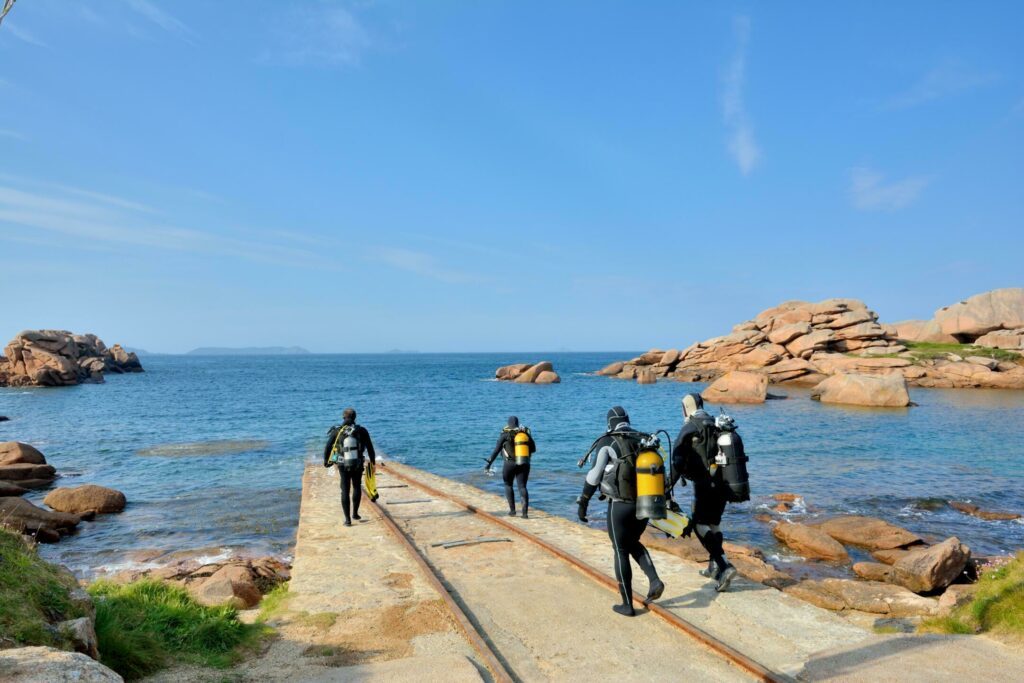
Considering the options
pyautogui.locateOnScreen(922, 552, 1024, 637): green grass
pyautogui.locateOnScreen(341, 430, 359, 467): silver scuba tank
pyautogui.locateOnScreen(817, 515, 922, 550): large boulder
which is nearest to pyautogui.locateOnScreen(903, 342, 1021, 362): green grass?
pyautogui.locateOnScreen(817, 515, 922, 550): large boulder

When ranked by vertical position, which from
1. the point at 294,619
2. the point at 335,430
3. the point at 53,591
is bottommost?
the point at 294,619

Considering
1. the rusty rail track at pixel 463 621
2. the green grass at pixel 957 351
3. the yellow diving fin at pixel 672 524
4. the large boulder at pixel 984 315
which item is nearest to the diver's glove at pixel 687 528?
the yellow diving fin at pixel 672 524

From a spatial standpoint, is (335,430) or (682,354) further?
(682,354)

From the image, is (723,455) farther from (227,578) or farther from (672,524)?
(227,578)

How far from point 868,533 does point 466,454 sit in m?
17.5

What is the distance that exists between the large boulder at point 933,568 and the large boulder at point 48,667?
12070 mm

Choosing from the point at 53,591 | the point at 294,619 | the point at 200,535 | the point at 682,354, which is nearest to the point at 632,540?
the point at 294,619

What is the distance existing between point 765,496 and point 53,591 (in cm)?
1868

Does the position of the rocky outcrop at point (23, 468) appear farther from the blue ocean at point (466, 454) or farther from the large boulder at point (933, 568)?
the large boulder at point (933, 568)

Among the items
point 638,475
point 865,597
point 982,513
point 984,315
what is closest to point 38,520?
point 638,475

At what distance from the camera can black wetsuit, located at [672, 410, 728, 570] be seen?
7.95 metres

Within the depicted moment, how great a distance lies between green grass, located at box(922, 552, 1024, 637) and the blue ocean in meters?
5.77

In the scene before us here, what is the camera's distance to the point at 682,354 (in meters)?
79.6

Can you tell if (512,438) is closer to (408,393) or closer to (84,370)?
(408,393)
